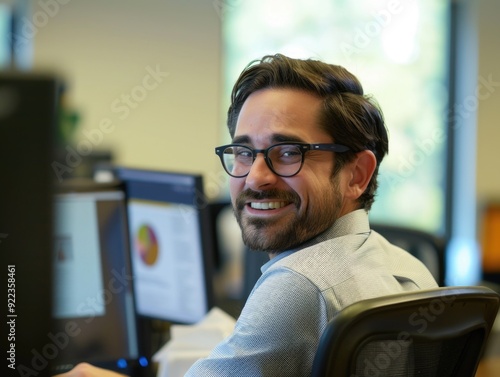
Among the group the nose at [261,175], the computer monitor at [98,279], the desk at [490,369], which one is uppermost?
the nose at [261,175]

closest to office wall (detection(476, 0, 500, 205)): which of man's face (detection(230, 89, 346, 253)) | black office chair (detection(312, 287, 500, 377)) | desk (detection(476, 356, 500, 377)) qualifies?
desk (detection(476, 356, 500, 377))

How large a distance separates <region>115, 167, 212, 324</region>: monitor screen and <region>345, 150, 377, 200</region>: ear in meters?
0.62

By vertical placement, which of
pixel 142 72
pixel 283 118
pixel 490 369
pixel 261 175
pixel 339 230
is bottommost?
pixel 490 369

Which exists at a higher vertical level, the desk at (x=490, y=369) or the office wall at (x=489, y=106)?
the office wall at (x=489, y=106)

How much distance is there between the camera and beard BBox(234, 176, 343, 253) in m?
1.38

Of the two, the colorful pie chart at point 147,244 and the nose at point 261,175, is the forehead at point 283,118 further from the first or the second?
the colorful pie chart at point 147,244

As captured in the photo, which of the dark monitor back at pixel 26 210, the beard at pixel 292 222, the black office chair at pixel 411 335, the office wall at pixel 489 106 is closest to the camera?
the dark monitor back at pixel 26 210

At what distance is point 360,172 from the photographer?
4.86 ft

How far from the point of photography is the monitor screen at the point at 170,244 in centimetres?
203

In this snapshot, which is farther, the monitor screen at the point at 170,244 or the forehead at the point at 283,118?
the monitor screen at the point at 170,244

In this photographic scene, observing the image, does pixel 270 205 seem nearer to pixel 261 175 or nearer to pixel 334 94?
pixel 261 175

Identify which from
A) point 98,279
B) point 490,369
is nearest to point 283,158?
point 98,279

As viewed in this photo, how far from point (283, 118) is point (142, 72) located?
359cm

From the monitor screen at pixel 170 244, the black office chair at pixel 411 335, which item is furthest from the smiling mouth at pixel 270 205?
the monitor screen at pixel 170 244
